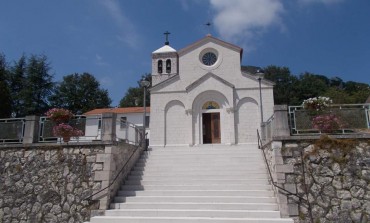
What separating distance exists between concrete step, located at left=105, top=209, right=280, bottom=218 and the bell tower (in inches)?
786

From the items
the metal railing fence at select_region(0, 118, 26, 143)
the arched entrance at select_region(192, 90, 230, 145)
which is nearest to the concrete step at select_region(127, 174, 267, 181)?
the metal railing fence at select_region(0, 118, 26, 143)

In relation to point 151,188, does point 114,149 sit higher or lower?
higher

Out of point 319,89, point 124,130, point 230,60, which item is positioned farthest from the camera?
point 319,89

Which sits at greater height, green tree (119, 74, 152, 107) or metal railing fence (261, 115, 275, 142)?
green tree (119, 74, 152, 107)

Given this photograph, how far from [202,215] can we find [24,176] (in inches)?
264

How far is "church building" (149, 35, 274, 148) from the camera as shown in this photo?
65.6 feet

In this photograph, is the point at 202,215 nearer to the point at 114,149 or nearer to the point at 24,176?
the point at 114,149

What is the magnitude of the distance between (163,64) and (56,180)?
782 inches

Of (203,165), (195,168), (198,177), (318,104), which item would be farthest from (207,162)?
(318,104)

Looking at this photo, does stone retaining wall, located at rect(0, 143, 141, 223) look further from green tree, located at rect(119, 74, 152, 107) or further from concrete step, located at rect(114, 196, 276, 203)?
green tree, located at rect(119, 74, 152, 107)

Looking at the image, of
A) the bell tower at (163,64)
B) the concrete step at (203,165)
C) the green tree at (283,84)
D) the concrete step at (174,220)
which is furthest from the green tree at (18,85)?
the green tree at (283,84)

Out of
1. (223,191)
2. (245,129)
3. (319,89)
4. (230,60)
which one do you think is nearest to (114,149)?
(223,191)

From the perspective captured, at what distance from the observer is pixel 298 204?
30.0 feet

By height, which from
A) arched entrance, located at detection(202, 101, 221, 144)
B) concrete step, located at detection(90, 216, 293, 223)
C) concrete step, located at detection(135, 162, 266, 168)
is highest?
arched entrance, located at detection(202, 101, 221, 144)
